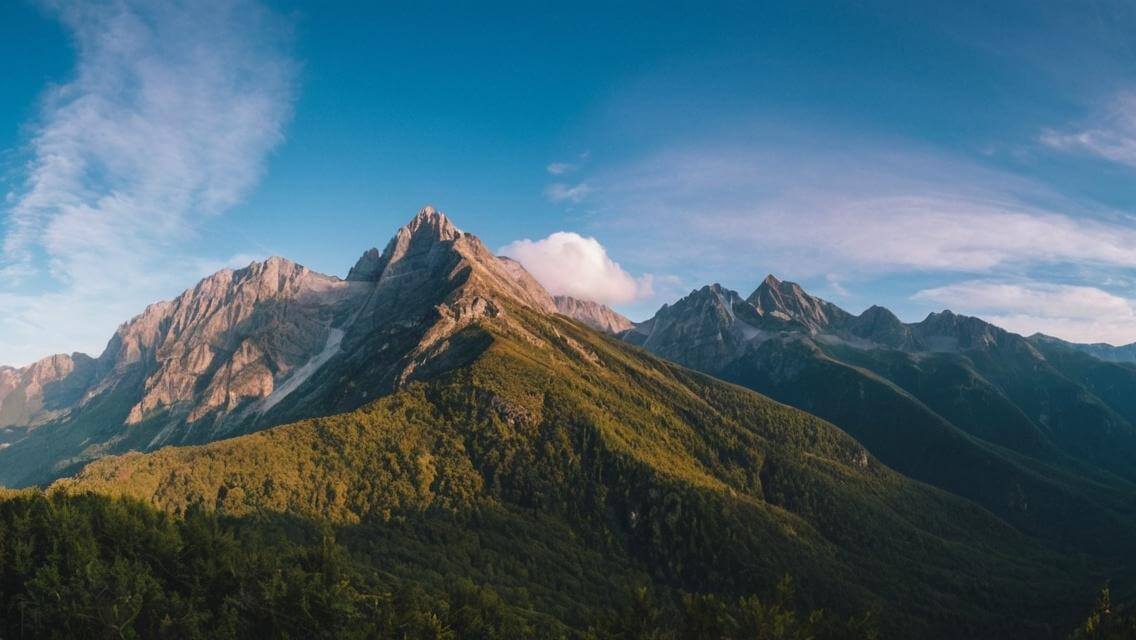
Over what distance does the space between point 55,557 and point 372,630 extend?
5237 cm

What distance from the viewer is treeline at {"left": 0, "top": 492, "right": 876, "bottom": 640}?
79062 millimetres

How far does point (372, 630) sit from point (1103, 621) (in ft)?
433

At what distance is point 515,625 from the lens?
132 metres

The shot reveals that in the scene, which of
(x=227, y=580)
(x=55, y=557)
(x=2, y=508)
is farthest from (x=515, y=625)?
(x=2, y=508)

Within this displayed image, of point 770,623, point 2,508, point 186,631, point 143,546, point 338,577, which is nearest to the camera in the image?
point 770,623

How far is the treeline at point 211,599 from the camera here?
79.1 m

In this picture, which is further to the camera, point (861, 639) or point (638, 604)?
point (638, 604)

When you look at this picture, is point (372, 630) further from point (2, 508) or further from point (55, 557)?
point (2, 508)

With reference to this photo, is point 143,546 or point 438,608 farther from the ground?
point 143,546

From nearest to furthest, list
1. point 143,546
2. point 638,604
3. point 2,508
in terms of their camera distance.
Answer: point 638,604 → point 143,546 → point 2,508

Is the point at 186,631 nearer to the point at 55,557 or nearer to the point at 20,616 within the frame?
the point at 20,616

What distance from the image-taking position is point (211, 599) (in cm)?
10581

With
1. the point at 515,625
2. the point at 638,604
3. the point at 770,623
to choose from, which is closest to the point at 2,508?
the point at 515,625

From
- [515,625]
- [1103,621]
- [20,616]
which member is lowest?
[515,625]
